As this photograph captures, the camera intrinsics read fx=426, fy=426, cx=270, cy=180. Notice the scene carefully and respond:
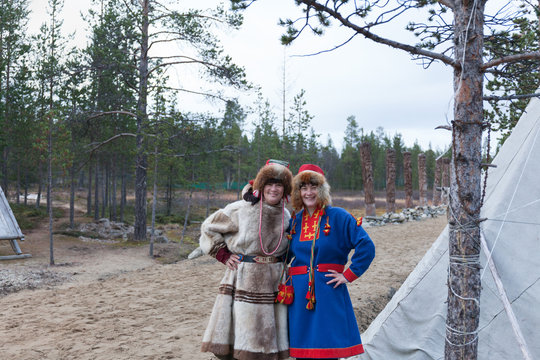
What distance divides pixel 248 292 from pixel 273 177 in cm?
78

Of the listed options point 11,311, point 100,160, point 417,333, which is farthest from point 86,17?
point 417,333

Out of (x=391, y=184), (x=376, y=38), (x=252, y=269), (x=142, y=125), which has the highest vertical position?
(x=142, y=125)

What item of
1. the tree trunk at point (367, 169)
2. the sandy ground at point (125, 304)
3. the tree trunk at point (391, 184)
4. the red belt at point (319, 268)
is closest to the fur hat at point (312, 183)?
the red belt at point (319, 268)

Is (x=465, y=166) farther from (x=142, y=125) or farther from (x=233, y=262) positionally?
(x=142, y=125)

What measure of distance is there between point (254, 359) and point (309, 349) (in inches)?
14.0

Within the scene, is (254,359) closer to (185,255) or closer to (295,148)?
(185,255)

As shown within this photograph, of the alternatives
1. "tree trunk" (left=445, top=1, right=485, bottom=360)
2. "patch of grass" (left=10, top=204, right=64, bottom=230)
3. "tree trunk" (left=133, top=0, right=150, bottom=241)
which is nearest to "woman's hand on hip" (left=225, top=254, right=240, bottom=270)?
"tree trunk" (left=445, top=1, right=485, bottom=360)

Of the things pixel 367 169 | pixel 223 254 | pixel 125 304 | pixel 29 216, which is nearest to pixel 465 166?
pixel 223 254

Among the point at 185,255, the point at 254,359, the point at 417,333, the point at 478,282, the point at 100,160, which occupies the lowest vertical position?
the point at 185,255

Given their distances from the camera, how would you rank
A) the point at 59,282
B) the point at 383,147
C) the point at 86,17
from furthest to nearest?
the point at 383,147 < the point at 86,17 < the point at 59,282

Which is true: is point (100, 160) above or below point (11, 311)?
above

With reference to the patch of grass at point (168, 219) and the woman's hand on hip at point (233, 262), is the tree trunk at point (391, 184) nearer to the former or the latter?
the patch of grass at point (168, 219)

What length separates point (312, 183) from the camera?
2859 mm

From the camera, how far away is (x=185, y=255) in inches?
511
